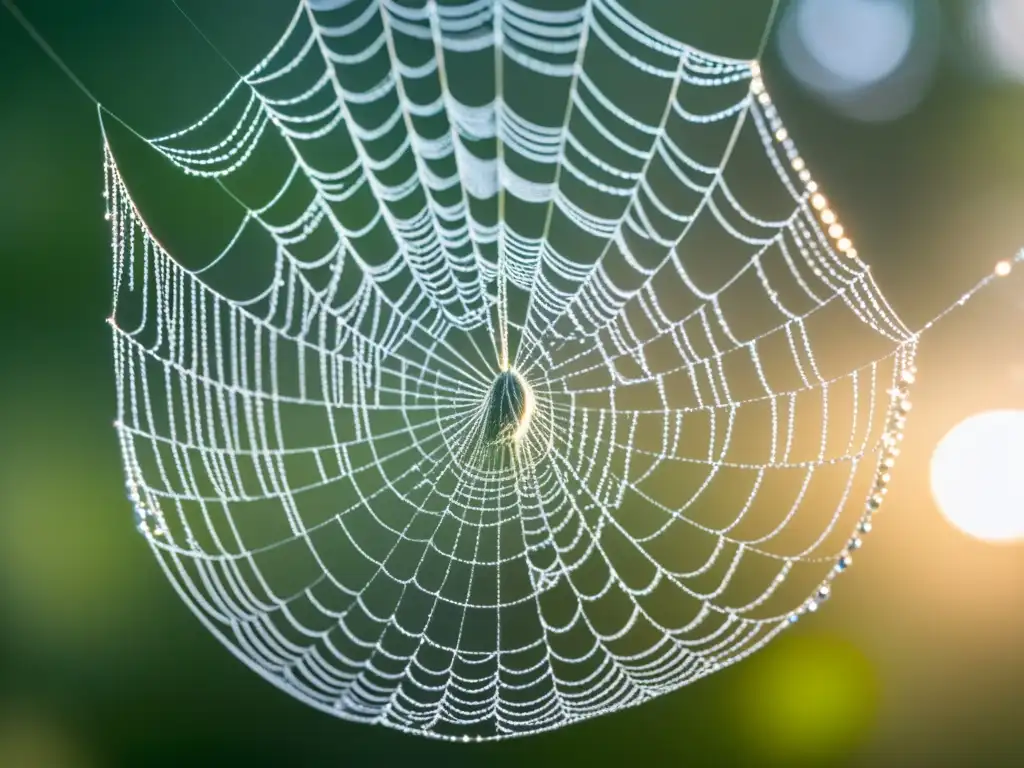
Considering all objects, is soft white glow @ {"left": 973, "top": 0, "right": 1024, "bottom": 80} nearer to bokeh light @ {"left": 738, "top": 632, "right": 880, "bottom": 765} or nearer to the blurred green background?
the blurred green background

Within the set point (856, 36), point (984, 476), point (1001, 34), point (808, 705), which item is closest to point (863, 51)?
point (856, 36)

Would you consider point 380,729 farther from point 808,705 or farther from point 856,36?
point 856,36

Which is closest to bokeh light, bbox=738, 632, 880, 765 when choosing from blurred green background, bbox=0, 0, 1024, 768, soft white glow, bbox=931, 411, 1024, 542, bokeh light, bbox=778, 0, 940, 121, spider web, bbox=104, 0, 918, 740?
blurred green background, bbox=0, 0, 1024, 768

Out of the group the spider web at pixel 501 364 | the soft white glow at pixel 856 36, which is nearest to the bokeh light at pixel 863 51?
the soft white glow at pixel 856 36

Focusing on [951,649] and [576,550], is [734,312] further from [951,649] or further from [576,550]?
[951,649]

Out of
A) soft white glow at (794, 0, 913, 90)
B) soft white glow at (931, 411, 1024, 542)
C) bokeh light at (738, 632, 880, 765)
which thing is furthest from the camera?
bokeh light at (738, 632, 880, 765)

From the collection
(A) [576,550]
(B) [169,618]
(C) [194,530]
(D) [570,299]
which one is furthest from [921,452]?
(B) [169,618]
